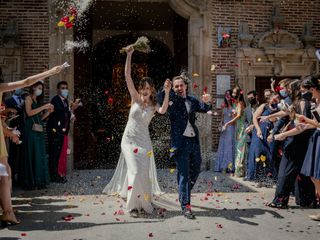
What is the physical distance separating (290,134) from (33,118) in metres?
4.68

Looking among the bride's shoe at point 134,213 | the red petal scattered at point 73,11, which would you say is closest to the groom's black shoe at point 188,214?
the bride's shoe at point 134,213

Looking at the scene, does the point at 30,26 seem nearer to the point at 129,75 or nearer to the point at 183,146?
the point at 129,75

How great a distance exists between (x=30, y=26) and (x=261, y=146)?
635cm

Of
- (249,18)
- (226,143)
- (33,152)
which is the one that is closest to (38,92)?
(33,152)

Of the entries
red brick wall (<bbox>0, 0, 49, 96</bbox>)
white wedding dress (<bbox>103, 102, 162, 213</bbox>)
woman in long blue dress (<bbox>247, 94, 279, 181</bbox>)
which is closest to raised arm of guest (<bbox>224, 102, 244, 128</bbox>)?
woman in long blue dress (<bbox>247, 94, 279, 181</bbox>)

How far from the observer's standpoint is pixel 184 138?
5.73 meters

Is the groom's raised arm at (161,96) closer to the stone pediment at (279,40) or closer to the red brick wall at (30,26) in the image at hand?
the red brick wall at (30,26)

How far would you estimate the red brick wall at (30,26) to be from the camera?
1035 centimetres

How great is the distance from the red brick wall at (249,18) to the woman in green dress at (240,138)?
1164 mm

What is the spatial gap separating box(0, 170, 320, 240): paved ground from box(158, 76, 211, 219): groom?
1.48 feet

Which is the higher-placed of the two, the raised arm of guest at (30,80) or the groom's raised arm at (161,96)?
the raised arm of guest at (30,80)

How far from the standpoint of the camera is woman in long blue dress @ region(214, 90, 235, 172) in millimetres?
10023

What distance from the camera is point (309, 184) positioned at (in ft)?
20.7

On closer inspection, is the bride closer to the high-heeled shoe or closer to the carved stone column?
the high-heeled shoe
